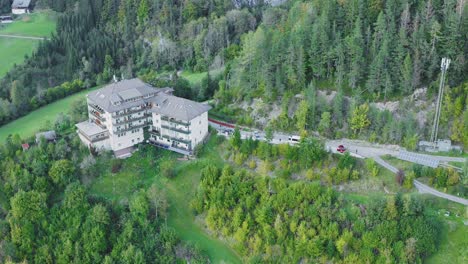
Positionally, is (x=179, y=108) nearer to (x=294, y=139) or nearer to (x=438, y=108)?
(x=294, y=139)

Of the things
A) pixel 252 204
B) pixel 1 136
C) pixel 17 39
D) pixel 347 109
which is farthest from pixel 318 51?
pixel 17 39

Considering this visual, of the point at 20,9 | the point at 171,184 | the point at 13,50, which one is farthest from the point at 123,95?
the point at 20,9

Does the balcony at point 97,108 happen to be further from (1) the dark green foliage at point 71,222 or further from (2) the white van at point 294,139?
(2) the white van at point 294,139

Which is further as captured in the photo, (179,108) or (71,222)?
(179,108)

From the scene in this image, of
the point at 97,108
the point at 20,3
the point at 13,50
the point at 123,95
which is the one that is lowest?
the point at 97,108

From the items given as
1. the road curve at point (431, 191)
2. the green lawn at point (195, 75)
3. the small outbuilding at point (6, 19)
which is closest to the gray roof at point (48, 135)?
the green lawn at point (195, 75)

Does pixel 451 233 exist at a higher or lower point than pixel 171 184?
lower
